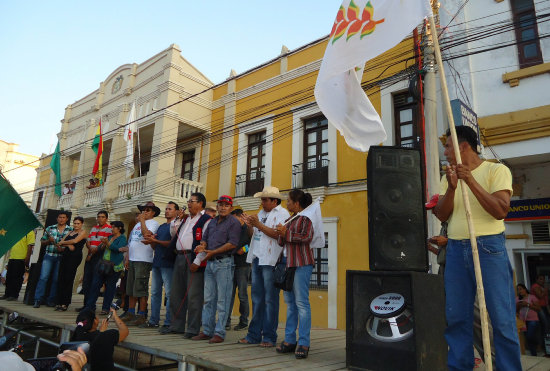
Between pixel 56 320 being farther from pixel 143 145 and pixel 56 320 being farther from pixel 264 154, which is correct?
pixel 143 145

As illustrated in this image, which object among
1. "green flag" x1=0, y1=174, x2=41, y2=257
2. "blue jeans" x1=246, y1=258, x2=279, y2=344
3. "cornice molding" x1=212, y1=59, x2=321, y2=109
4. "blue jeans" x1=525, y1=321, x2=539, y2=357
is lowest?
"blue jeans" x1=525, y1=321, x2=539, y2=357

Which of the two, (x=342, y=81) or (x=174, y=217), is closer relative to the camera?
(x=342, y=81)

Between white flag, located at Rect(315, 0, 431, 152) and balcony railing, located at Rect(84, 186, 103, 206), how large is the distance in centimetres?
1279

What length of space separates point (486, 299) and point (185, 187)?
11.0 metres

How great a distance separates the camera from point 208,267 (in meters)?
4.23

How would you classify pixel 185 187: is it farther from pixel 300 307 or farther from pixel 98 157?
pixel 300 307

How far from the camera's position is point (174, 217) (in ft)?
17.4

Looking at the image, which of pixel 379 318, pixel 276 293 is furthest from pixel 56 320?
pixel 379 318

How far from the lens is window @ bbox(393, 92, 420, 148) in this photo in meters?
8.70

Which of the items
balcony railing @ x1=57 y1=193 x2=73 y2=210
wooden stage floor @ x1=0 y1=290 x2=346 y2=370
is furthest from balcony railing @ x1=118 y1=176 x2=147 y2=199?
wooden stage floor @ x1=0 y1=290 x2=346 y2=370

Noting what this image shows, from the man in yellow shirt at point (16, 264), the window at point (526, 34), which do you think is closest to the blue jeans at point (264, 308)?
the man in yellow shirt at point (16, 264)

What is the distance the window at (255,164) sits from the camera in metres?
11.5

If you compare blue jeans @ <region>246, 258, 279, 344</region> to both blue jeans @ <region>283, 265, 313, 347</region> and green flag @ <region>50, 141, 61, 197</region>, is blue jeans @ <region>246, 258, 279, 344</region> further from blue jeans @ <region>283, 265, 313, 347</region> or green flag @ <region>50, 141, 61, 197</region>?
green flag @ <region>50, 141, 61, 197</region>

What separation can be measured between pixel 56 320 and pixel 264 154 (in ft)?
25.3
